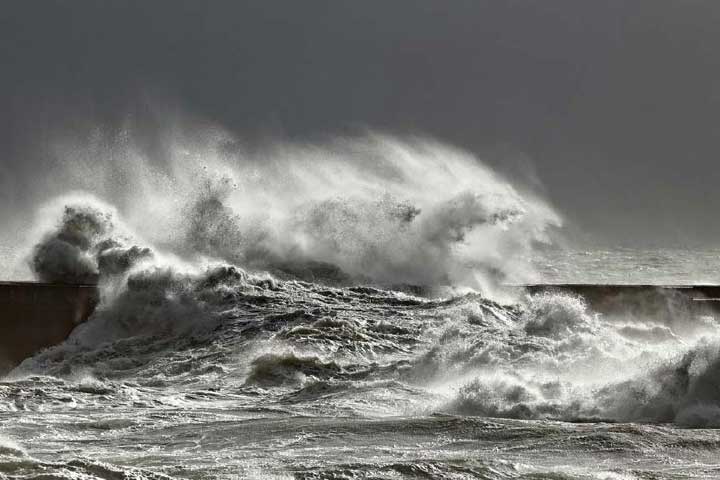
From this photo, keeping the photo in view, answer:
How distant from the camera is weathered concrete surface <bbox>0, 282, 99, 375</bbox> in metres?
10.3

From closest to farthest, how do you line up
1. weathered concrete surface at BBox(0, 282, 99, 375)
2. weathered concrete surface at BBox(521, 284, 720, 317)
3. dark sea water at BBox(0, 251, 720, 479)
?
dark sea water at BBox(0, 251, 720, 479), weathered concrete surface at BBox(0, 282, 99, 375), weathered concrete surface at BBox(521, 284, 720, 317)

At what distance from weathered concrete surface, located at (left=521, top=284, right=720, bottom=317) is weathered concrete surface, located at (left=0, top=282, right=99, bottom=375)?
6.22 m

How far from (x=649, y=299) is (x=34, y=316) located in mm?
7583

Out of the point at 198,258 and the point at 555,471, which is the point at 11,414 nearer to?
the point at 555,471

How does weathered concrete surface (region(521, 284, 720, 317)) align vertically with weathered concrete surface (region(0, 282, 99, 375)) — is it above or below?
above

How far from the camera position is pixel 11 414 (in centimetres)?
744

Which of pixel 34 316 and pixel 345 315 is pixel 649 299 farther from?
pixel 34 316

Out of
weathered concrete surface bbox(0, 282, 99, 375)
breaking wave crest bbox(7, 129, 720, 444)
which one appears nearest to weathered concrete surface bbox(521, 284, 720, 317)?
breaking wave crest bbox(7, 129, 720, 444)

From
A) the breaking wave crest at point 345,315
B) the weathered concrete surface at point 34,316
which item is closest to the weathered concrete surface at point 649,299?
the breaking wave crest at point 345,315

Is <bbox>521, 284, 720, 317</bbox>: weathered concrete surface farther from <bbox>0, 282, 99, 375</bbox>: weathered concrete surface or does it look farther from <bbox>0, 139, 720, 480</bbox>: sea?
<bbox>0, 282, 99, 375</bbox>: weathered concrete surface

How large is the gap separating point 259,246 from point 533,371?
7246 millimetres

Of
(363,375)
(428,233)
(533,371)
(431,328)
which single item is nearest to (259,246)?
(428,233)

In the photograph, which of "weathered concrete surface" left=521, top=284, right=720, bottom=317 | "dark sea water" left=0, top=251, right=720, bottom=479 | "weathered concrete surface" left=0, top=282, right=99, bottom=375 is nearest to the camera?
"dark sea water" left=0, top=251, right=720, bottom=479

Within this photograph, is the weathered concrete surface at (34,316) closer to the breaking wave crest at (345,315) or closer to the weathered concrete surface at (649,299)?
the breaking wave crest at (345,315)
